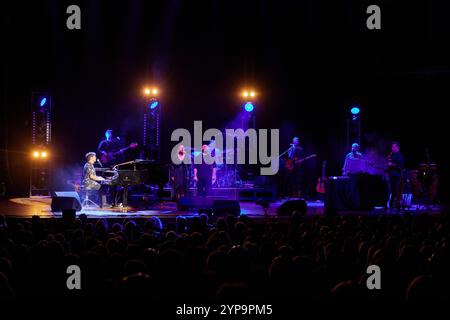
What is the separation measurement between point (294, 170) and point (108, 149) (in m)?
6.02

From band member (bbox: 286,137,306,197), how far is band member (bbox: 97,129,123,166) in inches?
217

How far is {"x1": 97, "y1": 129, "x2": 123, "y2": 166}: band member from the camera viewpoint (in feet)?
47.8

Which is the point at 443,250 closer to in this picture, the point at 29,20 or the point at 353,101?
the point at 353,101

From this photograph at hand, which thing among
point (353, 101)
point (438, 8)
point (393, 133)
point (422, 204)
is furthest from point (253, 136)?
point (438, 8)

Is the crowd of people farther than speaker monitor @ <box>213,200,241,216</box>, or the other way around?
speaker monitor @ <box>213,200,241,216</box>

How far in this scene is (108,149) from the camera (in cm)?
1477

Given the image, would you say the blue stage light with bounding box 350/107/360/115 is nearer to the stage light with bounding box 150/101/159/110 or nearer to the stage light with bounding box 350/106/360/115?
the stage light with bounding box 350/106/360/115

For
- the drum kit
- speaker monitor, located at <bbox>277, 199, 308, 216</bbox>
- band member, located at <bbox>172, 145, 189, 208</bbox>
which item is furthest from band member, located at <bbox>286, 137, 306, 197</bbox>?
speaker monitor, located at <bbox>277, 199, 308, 216</bbox>

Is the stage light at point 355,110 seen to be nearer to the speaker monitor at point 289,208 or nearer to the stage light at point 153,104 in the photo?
the stage light at point 153,104

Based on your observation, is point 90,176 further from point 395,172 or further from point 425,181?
point 425,181

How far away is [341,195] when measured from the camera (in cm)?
1205

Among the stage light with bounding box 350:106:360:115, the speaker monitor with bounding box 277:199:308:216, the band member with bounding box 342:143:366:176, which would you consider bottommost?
the speaker monitor with bounding box 277:199:308:216

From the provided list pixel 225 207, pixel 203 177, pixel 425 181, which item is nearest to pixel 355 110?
pixel 425 181
